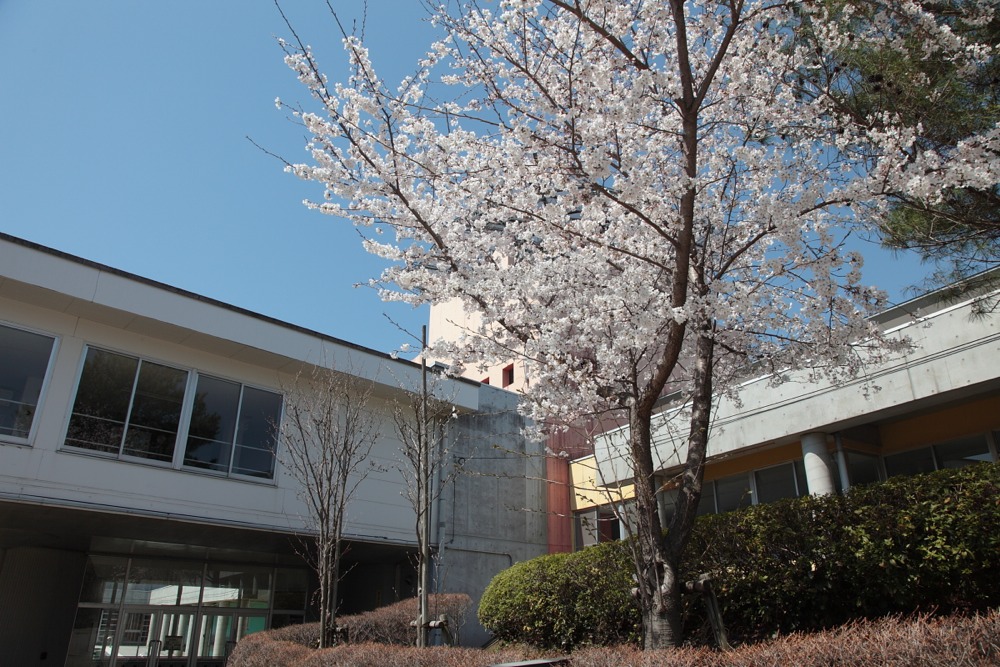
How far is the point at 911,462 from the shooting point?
11570mm

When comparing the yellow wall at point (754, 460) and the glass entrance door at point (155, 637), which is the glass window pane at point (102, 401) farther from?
the yellow wall at point (754, 460)

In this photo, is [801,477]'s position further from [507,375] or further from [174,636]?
[507,375]

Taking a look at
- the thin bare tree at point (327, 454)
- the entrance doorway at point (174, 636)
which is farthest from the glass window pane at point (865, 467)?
the entrance doorway at point (174, 636)

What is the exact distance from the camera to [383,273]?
7855 mm

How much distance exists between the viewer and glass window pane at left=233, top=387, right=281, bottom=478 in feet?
45.7

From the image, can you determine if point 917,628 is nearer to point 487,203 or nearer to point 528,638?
point 487,203

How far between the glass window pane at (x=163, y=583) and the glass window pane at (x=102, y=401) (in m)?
4.49

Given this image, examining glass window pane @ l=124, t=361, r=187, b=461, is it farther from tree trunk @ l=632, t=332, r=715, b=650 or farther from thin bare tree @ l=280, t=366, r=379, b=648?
tree trunk @ l=632, t=332, r=715, b=650

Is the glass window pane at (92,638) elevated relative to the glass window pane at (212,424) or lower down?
lower down

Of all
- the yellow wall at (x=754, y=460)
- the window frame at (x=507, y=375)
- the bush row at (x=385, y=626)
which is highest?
the window frame at (x=507, y=375)

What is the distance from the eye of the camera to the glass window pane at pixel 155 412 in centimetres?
1268

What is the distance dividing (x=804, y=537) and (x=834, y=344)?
192 cm

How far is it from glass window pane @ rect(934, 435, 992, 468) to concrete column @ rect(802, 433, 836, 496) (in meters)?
1.54

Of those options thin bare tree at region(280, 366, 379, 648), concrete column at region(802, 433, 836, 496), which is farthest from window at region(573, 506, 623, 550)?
concrete column at region(802, 433, 836, 496)
